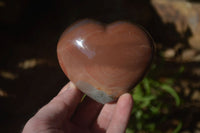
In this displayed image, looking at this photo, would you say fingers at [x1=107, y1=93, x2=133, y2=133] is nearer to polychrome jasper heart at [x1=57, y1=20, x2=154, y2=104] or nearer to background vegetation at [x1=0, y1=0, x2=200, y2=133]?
polychrome jasper heart at [x1=57, y1=20, x2=154, y2=104]

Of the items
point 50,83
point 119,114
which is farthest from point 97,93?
point 50,83

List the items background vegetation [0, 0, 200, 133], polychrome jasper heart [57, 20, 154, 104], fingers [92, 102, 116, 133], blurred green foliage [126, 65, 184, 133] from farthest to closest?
background vegetation [0, 0, 200, 133] < blurred green foliage [126, 65, 184, 133] < fingers [92, 102, 116, 133] < polychrome jasper heart [57, 20, 154, 104]

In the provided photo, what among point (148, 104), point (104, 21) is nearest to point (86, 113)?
point (148, 104)

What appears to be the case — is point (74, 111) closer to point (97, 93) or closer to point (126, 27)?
point (97, 93)

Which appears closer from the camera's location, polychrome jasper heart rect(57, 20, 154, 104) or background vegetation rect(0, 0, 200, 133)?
polychrome jasper heart rect(57, 20, 154, 104)

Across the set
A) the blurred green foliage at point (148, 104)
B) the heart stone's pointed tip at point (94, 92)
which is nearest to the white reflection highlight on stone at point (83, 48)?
the heart stone's pointed tip at point (94, 92)

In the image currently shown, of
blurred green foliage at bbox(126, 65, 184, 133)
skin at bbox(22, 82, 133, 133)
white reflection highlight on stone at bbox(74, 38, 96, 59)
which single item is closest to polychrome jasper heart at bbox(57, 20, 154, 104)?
white reflection highlight on stone at bbox(74, 38, 96, 59)

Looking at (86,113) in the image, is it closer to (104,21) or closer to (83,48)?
(83,48)
